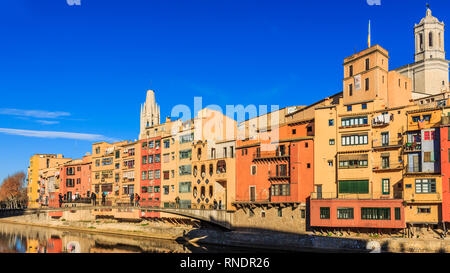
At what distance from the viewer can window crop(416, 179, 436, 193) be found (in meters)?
45.6

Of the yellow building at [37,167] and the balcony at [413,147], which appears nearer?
the balcony at [413,147]

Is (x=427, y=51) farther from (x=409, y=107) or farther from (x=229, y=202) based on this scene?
(x=229, y=202)

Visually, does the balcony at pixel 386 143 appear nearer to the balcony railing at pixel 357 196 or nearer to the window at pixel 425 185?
the window at pixel 425 185

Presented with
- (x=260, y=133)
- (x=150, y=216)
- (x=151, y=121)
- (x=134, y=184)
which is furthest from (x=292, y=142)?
(x=151, y=121)

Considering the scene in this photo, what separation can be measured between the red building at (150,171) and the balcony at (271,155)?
2576 cm

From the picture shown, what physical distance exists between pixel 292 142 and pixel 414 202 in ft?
52.7

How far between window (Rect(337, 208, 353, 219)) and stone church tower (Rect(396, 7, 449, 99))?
46.7 metres

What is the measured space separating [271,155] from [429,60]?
1937 inches

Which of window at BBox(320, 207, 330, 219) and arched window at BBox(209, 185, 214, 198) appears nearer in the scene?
window at BBox(320, 207, 330, 219)

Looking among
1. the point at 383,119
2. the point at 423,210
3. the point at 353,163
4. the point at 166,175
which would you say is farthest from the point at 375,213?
the point at 166,175

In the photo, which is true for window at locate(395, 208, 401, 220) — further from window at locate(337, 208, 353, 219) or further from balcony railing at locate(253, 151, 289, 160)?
balcony railing at locate(253, 151, 289, 160)

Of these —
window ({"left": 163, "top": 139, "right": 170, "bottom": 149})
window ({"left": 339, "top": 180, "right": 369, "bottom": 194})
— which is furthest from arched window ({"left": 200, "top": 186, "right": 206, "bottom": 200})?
window ({"left": 339, "top": 180, "right": 369, "bottom": 194})

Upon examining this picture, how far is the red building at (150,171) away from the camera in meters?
80.1

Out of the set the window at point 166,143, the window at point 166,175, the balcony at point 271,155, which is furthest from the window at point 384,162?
the window at point 166,143
